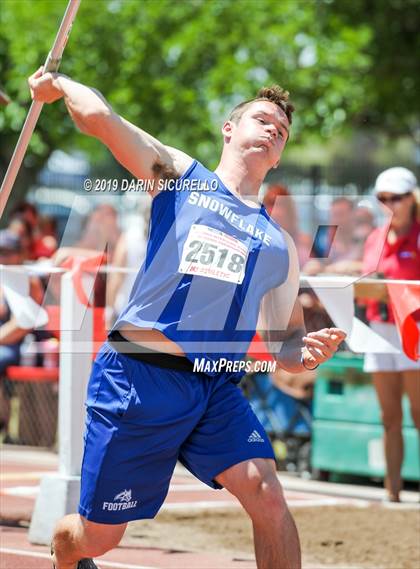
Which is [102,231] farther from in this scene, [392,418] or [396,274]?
[392,418]

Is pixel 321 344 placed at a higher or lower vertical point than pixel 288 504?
higher

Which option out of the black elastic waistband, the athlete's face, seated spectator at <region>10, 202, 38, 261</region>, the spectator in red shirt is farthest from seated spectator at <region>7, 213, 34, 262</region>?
the black elastic waistband

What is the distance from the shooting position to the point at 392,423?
30.5 feet

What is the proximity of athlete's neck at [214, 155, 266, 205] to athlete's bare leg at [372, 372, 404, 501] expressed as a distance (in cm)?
425

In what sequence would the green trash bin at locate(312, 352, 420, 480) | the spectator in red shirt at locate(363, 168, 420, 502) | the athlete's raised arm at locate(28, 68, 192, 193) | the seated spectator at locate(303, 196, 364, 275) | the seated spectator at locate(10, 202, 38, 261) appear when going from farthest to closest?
the seated spectator at locate(10, 202, 38, 261) < the green trash bin at locate(312, 352, 420, 480) < the spectator in red shirt at locate(363, 168, 420, 502) < the seated spectator at locate(303, 196, 364, 275) < the athlete's raised arm at locate(28, 68, 192, 193)

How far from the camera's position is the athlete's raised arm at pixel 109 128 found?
4.71 meters

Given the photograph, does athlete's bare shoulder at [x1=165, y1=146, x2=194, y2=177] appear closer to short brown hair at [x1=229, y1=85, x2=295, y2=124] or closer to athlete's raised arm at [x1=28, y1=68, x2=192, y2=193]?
athlete's raised arm at [x1=28, y1=68, x2=192, y2=193]

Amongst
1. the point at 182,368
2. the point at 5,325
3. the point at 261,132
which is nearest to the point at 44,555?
the point at 182,368

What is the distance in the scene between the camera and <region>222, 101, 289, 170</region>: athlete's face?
5.18 metres

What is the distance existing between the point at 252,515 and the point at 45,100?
6.09 feet

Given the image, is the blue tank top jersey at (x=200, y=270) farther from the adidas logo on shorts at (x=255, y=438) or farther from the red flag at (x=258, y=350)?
the red flag at (x=258, y=350)

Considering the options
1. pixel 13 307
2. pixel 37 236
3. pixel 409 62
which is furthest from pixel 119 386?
pixel 409 62

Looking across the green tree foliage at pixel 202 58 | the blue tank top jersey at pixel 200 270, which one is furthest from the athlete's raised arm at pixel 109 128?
the green tree foliage at pixel 202 58

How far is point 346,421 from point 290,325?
532 cm
